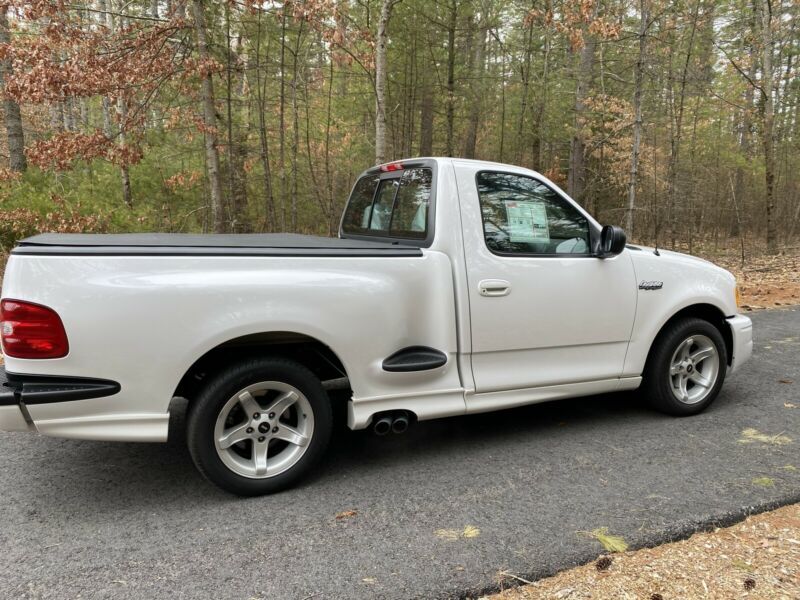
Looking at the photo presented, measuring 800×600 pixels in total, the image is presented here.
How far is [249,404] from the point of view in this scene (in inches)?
116

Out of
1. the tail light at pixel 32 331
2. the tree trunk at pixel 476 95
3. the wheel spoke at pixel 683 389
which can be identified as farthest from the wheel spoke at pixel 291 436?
the tree trunk at pixel 476 95

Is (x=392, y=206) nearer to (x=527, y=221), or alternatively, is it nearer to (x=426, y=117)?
(x=527, y=221)

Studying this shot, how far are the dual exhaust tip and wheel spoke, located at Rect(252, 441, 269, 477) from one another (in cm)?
67

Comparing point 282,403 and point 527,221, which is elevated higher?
point 527,221

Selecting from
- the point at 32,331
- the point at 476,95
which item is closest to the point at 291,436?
the point at 32,331

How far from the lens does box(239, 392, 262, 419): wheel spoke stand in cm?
291

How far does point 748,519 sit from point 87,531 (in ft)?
11.0

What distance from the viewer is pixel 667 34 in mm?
13117

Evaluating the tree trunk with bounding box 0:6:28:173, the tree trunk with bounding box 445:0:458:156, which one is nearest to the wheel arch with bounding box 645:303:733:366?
the tree trunk with bounding box 445:0:458:156

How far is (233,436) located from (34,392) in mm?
962

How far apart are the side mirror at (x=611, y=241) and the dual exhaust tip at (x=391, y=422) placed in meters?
1.83

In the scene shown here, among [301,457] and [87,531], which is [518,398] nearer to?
[301,457]

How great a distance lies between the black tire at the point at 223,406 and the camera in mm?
2803

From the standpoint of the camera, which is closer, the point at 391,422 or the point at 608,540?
the point at 608,540
